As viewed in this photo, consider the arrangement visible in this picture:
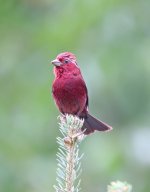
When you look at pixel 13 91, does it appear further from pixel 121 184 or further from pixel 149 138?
pixel 121 184

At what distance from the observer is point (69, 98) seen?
161 inches

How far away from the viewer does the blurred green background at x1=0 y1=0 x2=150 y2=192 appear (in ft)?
21.0

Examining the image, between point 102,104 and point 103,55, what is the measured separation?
0.59 m

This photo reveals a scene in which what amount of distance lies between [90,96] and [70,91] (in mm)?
2178

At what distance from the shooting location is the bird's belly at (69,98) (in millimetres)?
4059

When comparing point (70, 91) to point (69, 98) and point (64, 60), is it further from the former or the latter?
point (64, 60)

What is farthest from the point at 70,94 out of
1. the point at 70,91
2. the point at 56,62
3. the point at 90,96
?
the point at 90,96

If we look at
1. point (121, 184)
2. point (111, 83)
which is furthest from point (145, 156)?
point (121, 184)

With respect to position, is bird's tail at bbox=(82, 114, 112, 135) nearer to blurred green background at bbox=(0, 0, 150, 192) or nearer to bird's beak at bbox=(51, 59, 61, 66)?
bird's beak at bbox=(51, 59, 61, 66)

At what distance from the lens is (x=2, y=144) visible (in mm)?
7008

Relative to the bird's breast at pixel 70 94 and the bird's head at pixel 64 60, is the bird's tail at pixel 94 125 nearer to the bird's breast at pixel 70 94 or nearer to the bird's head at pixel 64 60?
the bird's breast at pixel 70 94

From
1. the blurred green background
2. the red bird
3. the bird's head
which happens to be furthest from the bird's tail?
the blurred green background

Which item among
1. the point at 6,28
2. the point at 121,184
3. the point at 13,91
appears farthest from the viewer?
the point at 6,28

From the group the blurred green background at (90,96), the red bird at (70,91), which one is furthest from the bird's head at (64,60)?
the blurred green background at (90,96)
